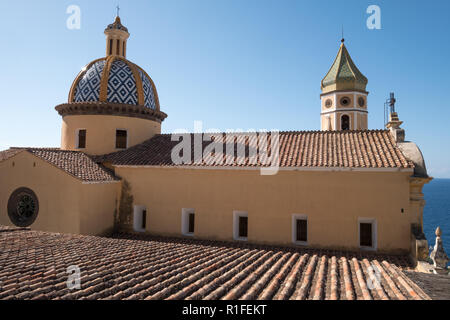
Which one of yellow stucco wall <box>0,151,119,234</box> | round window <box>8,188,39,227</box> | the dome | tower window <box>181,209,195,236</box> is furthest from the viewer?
the dome

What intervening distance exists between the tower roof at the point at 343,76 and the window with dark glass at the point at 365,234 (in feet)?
54.0

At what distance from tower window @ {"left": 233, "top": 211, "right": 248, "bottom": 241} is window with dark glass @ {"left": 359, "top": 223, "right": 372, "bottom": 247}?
14.7 feet

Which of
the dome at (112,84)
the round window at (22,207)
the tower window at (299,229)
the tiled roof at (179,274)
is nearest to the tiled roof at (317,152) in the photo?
the tower window at (299,229)

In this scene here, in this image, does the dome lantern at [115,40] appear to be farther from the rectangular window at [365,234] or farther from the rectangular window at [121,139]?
the rectangular window at [365,234]

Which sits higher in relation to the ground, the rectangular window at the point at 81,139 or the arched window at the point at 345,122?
the arched window at the point at 345,122

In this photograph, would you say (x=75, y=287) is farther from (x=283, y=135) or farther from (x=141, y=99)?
(x=141, y=99)

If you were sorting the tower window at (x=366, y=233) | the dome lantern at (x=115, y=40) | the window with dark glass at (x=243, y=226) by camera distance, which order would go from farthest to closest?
1. the dome lantern at (x=115, y=40)
2. the window with dark glass at (x=243, y=226)
3. the tower window at (x=366, y=233)

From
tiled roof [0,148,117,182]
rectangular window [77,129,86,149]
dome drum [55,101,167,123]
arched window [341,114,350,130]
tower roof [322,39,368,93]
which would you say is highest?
tower roof [322,39,368,93]

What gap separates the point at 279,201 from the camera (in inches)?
480

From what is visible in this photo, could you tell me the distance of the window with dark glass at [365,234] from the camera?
11445 mm

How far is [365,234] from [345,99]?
53.2 ft

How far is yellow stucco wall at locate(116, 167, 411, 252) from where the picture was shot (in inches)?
433

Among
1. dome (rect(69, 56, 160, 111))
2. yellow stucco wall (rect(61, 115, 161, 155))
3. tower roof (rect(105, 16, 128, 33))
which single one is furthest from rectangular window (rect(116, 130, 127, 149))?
tower roof (rect(105, 16, 128, 33))

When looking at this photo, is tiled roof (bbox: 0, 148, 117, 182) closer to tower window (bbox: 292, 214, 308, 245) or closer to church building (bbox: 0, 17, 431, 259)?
church building (bbox: 0, 17, 431, 259)
